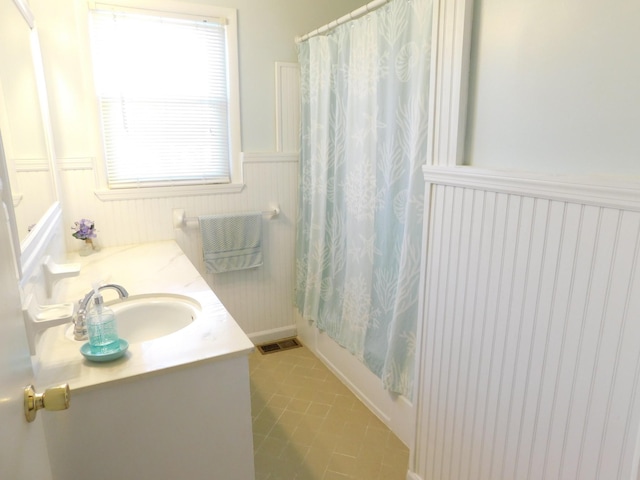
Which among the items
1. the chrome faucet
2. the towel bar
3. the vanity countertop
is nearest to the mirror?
the chrome faucet

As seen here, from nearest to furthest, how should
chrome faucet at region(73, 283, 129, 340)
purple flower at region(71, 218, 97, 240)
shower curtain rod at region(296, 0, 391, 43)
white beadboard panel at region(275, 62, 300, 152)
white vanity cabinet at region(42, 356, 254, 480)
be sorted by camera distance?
white vanity cabinet at region(42, 356, 254, 480) < chrome faucet at region(73, 283, 129, 340) < shower curtain rod at region(296, 0, 391, 43) < purple flower at region(71, 218, 97, 240) < white beadboard panel at region(275, 62, 300, 152)

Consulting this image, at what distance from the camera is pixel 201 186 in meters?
2.57

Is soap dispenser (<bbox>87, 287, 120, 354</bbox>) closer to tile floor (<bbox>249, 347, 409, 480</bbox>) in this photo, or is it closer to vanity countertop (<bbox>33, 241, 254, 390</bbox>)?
vanity countertop (<bbox>33, 241, 254, 390</bbox>)

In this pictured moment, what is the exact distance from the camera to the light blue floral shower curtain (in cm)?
166

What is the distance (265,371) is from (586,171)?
2.08 meters

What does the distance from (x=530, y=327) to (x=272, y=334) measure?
207cm

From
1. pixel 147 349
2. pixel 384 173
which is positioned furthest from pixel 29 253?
pixel 384 173

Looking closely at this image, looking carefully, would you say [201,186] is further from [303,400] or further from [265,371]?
[303,400]

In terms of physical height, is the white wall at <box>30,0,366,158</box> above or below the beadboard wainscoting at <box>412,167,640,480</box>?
above

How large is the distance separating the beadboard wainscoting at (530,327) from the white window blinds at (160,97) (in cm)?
159

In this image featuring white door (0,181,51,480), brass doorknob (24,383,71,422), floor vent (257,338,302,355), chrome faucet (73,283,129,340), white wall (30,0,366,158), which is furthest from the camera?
floor vent (257,338,302,355)

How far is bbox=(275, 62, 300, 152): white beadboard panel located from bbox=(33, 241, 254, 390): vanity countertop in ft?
3.69

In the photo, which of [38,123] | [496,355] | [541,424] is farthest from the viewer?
[38,123]

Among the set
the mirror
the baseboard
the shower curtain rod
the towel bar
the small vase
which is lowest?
the baseboard
